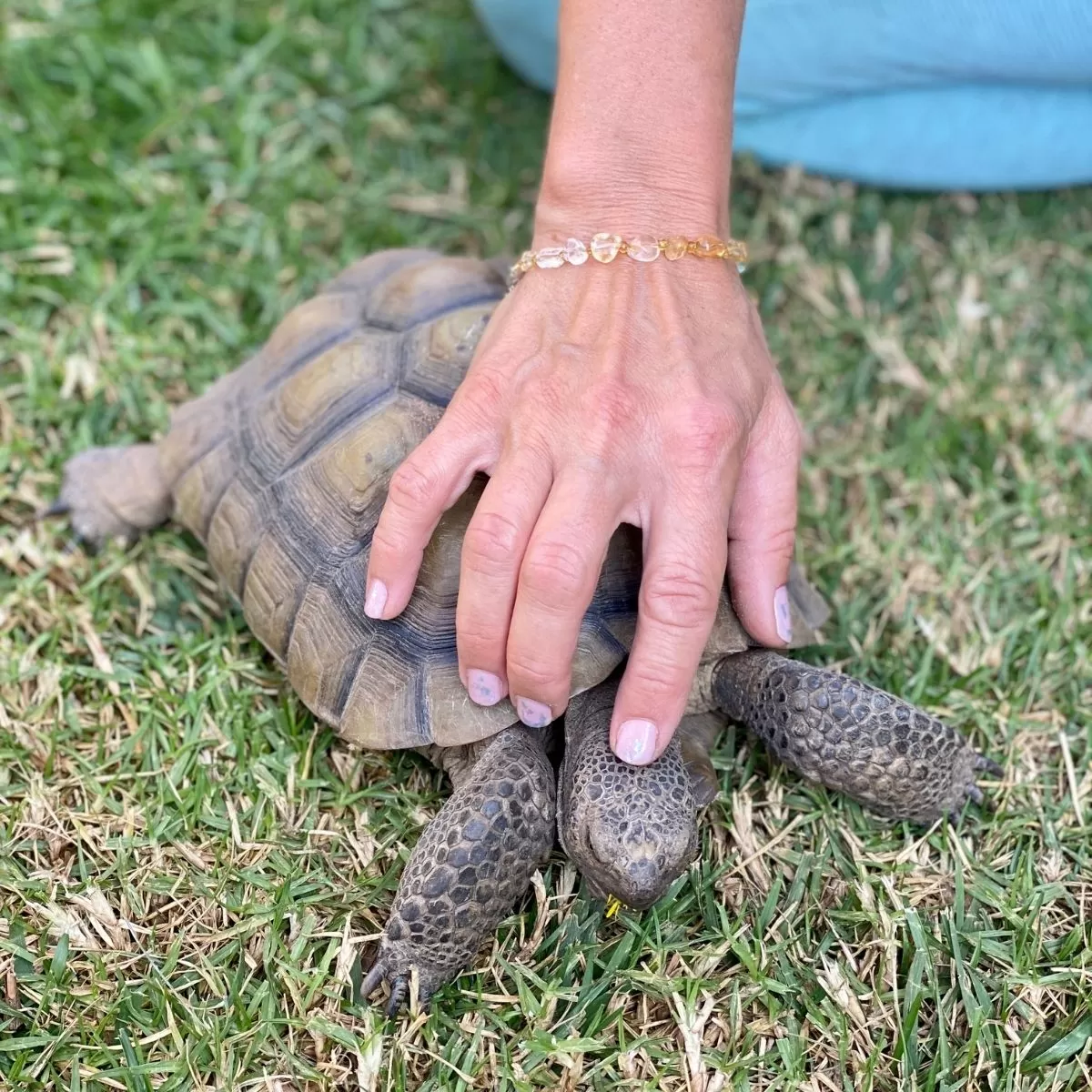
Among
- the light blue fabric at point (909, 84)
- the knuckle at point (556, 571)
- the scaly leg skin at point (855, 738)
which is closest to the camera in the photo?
the knuckle at point (556, 571)

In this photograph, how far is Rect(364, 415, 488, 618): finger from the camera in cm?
188

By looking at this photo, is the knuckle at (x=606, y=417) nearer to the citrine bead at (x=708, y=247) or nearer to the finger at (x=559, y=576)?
the finger at (x=559, y=576)

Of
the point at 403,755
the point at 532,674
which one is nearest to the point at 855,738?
the point at 532,674

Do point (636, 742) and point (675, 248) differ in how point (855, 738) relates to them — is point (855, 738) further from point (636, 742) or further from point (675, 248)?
point (675, 248)

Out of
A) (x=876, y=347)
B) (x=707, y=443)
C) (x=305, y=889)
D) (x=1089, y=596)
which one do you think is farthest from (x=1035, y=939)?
(x=876, y=347)

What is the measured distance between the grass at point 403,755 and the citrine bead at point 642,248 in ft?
3.23

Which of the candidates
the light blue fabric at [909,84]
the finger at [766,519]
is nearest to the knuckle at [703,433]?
the finger at [766,519]

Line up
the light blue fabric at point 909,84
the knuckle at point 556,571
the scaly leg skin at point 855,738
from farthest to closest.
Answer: the light blue fabric at point 909,84 → the scaly leg skin at point 855,738 → the knuckle at point 556,571

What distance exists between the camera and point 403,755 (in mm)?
2254

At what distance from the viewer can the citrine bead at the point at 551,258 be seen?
202 cm

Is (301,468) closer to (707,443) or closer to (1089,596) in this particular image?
(707,443)

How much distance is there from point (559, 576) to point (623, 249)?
636 mm

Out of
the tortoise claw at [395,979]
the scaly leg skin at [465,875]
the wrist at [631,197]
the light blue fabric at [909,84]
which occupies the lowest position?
the tortoise claw at [395,979]

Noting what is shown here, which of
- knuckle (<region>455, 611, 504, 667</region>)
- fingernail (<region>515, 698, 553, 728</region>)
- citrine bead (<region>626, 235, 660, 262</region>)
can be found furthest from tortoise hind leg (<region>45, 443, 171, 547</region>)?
citrine bead (<region>626, 235, 660, 262</region>)
